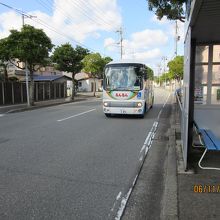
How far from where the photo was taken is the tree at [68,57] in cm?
3206

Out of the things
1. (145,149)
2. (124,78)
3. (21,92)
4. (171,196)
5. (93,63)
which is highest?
(93,63)

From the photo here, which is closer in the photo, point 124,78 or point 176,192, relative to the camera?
point 176,192

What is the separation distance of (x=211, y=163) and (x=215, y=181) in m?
1.17

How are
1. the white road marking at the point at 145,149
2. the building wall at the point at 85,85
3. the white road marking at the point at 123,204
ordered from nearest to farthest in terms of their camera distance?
the white road marking at the point at 123,204 < the white road marking at the point at 145,149 < the building wall at the point at 85,85

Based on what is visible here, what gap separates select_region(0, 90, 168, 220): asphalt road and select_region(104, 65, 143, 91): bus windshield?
14.1 ft

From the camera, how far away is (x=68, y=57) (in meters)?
32.0

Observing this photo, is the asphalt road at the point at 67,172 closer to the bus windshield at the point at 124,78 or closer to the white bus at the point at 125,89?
the white bus at the point at 125,89

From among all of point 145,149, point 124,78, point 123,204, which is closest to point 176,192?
point 123,204

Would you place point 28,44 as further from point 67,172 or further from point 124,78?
point 67,172

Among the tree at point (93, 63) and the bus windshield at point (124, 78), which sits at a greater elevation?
the tree at point (93, 63)

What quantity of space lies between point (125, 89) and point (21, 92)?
52.2 feet
